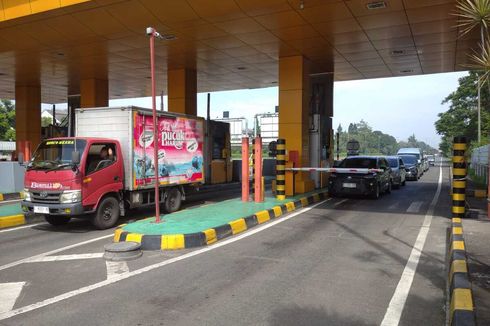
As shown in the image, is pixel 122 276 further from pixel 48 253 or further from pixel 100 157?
pixel 100 157

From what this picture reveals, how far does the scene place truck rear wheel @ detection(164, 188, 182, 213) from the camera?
11895 mm

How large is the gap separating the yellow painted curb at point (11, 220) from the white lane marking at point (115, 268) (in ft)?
16.3

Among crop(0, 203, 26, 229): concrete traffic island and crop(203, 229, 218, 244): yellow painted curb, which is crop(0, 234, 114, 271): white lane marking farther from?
crop(0, 203, 26, 229): concrete traffic island

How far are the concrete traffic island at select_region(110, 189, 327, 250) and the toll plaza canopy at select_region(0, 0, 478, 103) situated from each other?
16.3 ft

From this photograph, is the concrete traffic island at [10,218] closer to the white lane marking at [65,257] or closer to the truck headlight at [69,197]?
the truck headlight at [69,197]

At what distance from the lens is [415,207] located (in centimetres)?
1312

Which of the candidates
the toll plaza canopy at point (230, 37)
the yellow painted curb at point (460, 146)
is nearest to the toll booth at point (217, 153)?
the toll plaza canopy at point (230, 37)

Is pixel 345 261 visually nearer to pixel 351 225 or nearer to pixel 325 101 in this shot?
pixel 351 225

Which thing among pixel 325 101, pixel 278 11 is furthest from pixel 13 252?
pixel 325 101

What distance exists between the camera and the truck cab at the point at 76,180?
29.4ft

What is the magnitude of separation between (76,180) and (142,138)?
85.2 inches

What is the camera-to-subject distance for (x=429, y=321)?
4438 millimetres

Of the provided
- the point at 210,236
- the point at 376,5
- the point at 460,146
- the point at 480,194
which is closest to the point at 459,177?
the point at 460,146

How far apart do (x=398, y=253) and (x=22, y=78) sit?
64.2ft
